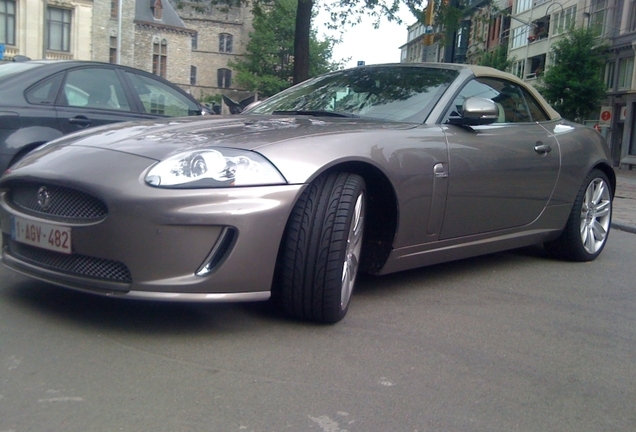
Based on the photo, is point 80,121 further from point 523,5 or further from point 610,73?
point 523,5

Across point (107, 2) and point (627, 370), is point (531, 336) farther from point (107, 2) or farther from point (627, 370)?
point (107, 2)

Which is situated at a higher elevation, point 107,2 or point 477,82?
point 107,2

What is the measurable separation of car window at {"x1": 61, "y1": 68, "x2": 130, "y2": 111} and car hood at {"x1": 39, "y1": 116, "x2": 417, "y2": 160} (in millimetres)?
2673

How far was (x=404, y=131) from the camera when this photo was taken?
13.9 feet

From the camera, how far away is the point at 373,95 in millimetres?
4855

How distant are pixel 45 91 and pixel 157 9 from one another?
72789 mm

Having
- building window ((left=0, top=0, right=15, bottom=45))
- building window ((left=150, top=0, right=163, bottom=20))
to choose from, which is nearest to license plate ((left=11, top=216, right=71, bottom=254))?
building window ((left=0, top=0, right=15, bottom=45))

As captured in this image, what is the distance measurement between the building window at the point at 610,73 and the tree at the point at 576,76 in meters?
5.40

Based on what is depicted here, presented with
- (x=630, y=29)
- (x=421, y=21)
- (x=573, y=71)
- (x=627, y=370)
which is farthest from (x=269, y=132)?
(x=630, y=29)

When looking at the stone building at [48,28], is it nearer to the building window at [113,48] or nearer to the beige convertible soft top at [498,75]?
the building window at [113,48]

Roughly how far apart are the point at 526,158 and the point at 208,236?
2.66 metres

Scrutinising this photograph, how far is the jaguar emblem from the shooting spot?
3.46 meters

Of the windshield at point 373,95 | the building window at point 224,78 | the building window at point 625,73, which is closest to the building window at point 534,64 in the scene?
the building window at point 625,73

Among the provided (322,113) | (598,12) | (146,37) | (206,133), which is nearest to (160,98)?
(322,113)
